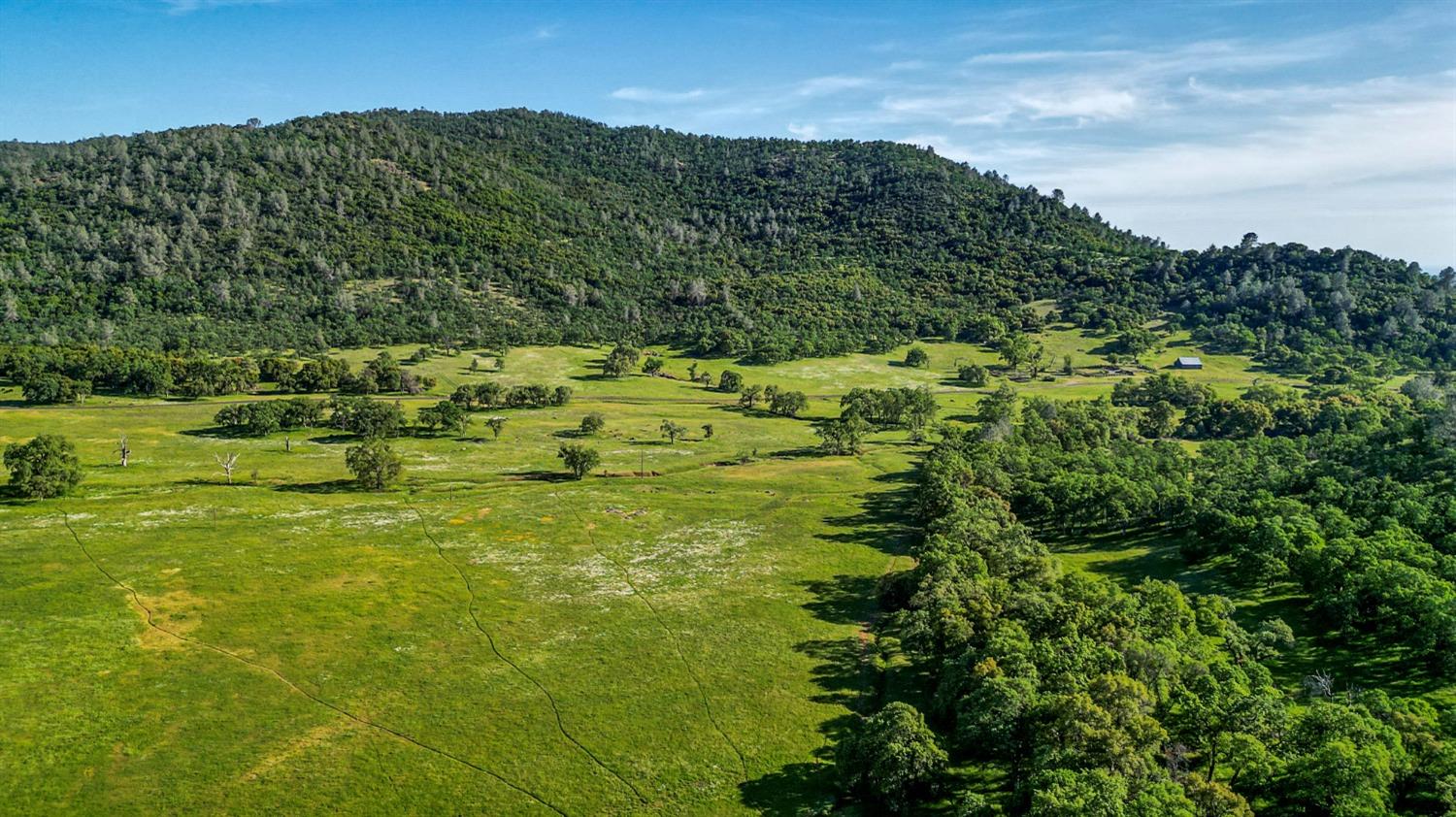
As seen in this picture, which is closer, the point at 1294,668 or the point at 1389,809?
the point at 1389,809

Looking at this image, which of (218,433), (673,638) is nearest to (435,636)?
(673,638)

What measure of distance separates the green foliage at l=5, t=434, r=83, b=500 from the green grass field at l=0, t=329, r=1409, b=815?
298 cm

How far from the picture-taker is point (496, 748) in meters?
60.0

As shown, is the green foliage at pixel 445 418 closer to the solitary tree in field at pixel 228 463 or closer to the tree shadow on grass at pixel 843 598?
the solitary tree in field at pixel 228 463

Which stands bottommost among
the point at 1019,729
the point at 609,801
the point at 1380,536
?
the point at 609,801

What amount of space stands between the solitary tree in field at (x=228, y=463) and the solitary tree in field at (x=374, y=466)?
64.5ft

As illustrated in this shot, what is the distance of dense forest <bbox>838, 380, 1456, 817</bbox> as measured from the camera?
47594 mm

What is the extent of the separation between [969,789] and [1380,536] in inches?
2467

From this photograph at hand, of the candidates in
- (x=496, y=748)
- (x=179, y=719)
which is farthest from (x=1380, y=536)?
(x=179, y=719)

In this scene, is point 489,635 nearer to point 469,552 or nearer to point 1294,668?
point 469,552

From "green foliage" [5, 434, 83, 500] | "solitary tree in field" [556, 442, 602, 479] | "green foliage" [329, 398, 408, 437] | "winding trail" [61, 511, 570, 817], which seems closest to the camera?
"winding trail" [61, 511, 570, 817]

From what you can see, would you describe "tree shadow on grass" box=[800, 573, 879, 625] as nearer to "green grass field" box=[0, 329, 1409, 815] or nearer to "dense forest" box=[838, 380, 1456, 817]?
"green grass field" box=[0, 329, 1409, 815]

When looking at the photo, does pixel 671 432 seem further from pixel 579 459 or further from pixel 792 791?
pixel 792 791

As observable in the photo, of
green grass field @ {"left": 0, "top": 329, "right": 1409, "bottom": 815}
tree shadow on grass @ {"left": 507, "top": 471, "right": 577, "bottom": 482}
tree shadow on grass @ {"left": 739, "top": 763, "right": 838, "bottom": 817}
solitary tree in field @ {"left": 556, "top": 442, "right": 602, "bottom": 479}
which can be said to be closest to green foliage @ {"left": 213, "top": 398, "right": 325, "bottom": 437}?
green grass field @ {"left": 0, "top": 329, "right": 1409, "bottom": 815}
